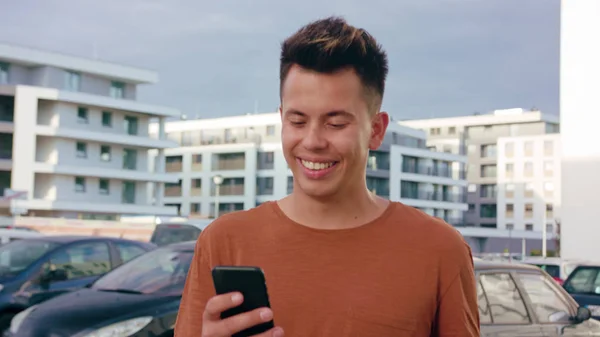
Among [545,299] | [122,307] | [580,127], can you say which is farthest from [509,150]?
[122,307]

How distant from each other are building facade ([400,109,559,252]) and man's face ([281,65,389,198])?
109 m

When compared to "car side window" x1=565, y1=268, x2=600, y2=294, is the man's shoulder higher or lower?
higher

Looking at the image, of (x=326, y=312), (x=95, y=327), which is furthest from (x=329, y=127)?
(x=95, y=327)

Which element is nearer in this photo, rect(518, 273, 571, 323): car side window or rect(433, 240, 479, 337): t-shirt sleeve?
rect(433, 240, 479, 337): t-shirt sleeve

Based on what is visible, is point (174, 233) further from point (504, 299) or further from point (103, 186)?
point (103, 186)

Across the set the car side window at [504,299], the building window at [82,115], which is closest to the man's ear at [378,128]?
the car side window at [504,299]

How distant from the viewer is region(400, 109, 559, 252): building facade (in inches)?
4427

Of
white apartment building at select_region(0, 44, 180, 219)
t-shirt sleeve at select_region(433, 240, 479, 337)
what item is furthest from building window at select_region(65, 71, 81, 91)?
t-shirt sleeve at select_region(433, 240, 479, 337)

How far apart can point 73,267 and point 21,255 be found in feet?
3.17

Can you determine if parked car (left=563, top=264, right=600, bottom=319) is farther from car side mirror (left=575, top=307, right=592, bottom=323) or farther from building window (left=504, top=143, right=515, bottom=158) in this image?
building window (left=504, top=143, right=515, bottom=158)

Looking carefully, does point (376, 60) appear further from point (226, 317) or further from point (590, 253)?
point (590, 253)

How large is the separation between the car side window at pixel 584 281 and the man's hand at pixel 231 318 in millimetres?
13542

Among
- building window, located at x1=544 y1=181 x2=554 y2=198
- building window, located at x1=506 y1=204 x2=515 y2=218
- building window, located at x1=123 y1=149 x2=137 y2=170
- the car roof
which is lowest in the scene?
building window, located at x1=506 y1=204 x2=515 y2=218

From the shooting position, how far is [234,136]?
93.6 meters
